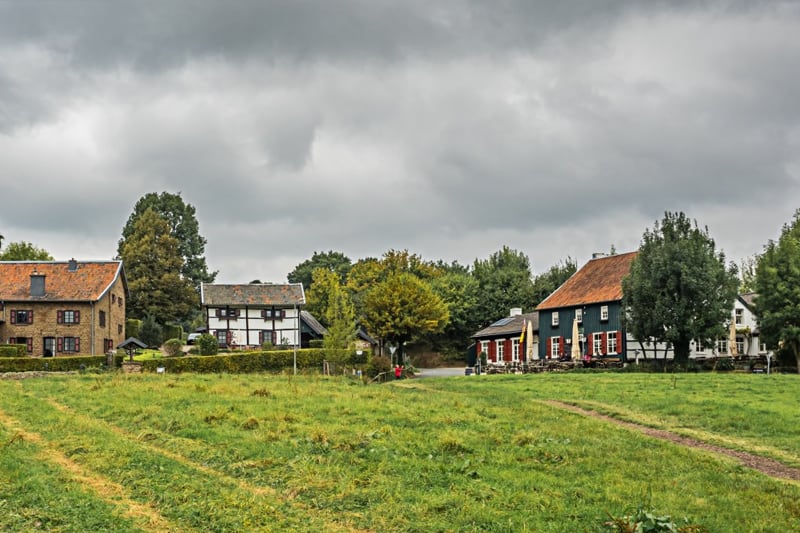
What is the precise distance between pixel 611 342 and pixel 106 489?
4610 centimetres

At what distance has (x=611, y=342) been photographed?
54406 mm

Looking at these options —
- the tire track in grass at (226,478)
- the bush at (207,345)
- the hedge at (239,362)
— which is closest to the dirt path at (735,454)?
the tire track in grass at (226,478)

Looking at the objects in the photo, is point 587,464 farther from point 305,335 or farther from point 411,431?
point 305,335

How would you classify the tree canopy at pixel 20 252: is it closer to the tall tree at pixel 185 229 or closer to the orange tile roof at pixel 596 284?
the tall tree at pixel 185 229

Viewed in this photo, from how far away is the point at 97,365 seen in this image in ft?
152

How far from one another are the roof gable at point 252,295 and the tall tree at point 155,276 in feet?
34.5

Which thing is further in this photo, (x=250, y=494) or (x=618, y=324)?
(x=618, y=324)

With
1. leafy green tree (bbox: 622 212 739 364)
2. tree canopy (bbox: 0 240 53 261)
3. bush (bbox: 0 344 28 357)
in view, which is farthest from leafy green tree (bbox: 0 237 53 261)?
leafy green tree (bbox: 622 212 739 364)

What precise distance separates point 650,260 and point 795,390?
1961 cm

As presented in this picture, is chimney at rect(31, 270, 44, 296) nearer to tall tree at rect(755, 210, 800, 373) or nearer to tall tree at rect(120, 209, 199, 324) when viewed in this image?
tall tree at rect(120, 209, 199, 324)

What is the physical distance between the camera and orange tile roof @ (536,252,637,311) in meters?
55.8

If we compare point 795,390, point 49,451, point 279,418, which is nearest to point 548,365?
point 795,390

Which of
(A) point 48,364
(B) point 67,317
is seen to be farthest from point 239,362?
(B) point 67,317

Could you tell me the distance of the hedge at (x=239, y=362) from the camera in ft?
151
